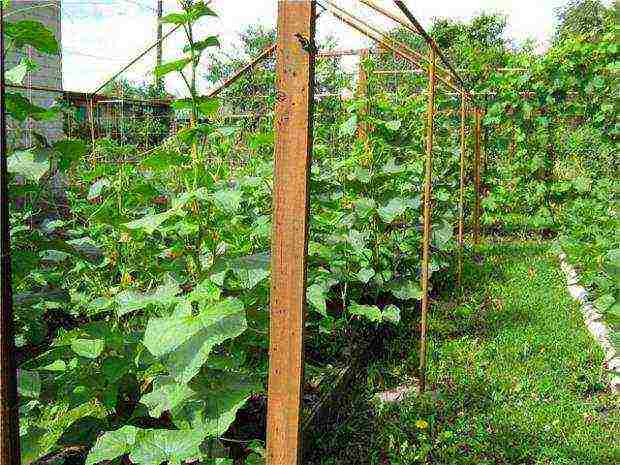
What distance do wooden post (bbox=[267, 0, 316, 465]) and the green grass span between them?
67.6 inches

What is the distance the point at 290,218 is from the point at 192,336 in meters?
0.62

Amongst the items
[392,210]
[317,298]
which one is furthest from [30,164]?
[392,210]

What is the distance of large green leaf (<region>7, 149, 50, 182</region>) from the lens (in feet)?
6.71

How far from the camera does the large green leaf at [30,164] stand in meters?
2.04

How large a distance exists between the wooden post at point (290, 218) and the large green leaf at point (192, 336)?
383 millimetres

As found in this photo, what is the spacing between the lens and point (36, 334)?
271 centimetres

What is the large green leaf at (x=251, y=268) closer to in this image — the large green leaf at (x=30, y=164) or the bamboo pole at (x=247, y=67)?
the large green leaf at (x=30, y=164)

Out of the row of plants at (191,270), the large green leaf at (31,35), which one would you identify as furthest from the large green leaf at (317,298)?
the large green leaf at (31,35)

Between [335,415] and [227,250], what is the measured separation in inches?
60.6

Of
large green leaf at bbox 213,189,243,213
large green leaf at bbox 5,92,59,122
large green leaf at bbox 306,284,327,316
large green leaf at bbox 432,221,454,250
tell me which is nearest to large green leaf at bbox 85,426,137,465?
large green leaf at bbox 213,189,243,213

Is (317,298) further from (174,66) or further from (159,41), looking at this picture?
(159,41)

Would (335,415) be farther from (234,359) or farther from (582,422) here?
(234,359)

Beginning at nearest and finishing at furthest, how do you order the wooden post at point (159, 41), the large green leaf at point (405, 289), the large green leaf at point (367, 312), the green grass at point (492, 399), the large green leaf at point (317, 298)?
1. the wooden post at point (159, 41)
2. the large green leaf at point (317, 298)
3. the green grass at point (492, 399)
4. the large green leaf at point (367, 312)
5. the large green leaf at point (405, 289)

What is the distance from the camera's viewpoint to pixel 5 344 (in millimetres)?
1255
